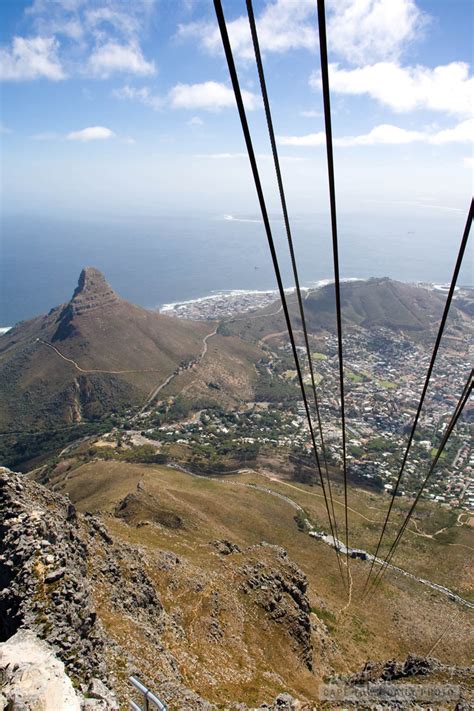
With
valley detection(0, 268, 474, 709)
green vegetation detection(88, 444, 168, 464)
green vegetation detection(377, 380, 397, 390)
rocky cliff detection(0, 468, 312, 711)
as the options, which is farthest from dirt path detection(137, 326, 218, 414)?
rocky cliff detection(0, 468, 312, 711)

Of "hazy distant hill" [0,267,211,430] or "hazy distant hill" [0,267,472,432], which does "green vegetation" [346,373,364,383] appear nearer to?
"hazy distant hill" [0,267,472,432]

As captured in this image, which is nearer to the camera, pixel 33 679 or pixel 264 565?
pixel 33 679

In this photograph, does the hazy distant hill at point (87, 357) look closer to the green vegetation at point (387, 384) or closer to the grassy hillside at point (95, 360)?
the grassy hillside at point (95, 360)

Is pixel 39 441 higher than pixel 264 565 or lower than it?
lower

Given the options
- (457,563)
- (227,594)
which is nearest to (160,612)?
(227,594)

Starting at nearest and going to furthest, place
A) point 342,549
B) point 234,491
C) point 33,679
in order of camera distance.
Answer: point 33,679 < point 342,549 < point 234,491

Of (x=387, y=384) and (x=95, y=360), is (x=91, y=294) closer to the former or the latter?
(x=95, y=360)

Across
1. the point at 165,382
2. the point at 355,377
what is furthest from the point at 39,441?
the point at 355,377

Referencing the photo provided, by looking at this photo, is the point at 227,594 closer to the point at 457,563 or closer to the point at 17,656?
the point at 17,656
